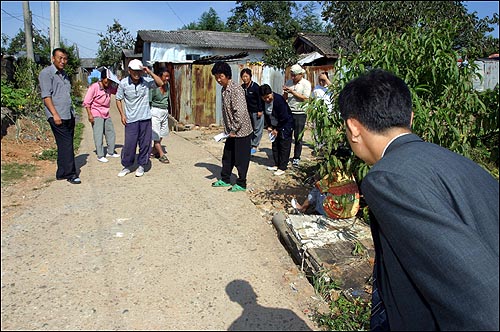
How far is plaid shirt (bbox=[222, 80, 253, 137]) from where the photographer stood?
480 centimetres

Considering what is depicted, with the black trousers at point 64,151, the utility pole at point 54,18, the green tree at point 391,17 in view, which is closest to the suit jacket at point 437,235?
the utility pole at point 54,18

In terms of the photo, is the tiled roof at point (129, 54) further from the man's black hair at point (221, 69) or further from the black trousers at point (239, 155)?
the man's black hair at point (221, 69)

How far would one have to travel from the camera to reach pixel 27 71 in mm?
10188


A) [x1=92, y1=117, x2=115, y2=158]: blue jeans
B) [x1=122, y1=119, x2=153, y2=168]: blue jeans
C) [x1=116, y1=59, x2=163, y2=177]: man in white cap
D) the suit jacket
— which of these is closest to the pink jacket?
[x1=92, y1=117, x2=115, y2=158]: blue jeans

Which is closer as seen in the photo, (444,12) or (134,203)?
(134,203)

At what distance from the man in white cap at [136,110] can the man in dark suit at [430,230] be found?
4634 mm

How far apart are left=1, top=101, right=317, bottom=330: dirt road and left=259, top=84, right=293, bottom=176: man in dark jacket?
1.54m

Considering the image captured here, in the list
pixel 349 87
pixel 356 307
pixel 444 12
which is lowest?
pixel 356 307

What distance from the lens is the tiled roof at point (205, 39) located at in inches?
875

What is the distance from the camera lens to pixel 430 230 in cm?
103

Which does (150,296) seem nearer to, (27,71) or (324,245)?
(324,245)

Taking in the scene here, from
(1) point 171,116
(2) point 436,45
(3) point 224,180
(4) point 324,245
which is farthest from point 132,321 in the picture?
(1) point 171,116

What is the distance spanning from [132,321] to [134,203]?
2242 millimetres

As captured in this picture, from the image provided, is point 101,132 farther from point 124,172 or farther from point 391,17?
point 391,17
